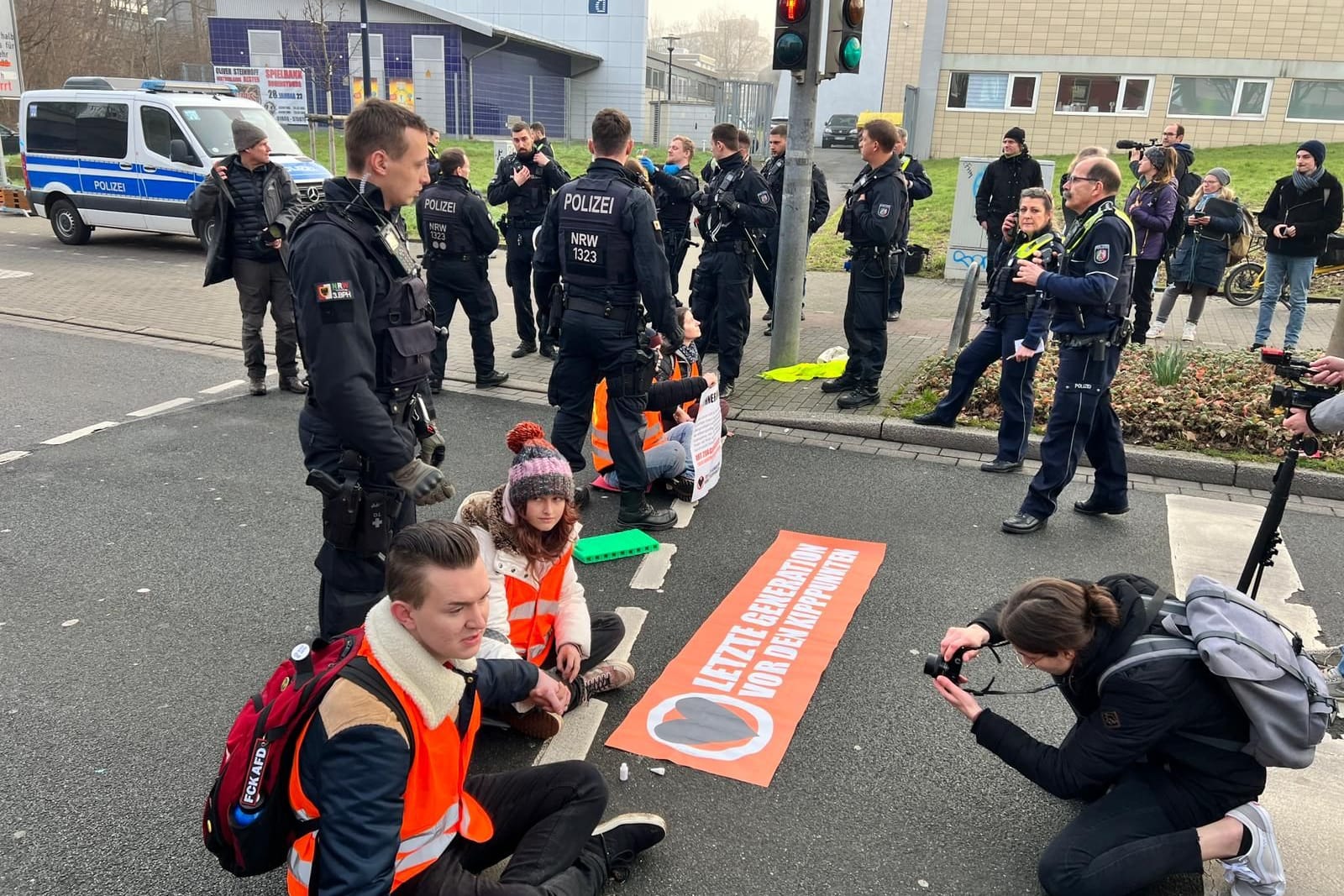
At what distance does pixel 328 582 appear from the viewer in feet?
11.4

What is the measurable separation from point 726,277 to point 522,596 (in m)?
5.05

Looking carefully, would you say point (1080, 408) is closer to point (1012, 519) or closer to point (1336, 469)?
point (1012, 519)

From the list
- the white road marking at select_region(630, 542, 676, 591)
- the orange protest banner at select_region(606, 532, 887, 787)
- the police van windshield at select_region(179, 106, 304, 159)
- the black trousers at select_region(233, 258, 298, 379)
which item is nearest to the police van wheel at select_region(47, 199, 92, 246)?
the police van windshield at select_region(179, 106, 304, 159)

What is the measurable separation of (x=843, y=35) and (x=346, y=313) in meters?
5.93

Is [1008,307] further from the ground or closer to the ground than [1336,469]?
further from the ground

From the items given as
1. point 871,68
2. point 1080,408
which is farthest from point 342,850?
point 871,68

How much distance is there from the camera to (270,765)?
7.13 ft

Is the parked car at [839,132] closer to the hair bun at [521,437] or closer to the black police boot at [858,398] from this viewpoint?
the black police boot at [858,398]

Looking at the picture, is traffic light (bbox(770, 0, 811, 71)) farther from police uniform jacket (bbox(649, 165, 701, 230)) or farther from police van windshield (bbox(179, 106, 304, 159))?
police van windshield (bbox(179, 106, 304, 159))

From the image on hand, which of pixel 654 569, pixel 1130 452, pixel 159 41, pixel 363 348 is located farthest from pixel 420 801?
pixel 159 41

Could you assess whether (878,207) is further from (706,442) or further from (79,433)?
(79,433)

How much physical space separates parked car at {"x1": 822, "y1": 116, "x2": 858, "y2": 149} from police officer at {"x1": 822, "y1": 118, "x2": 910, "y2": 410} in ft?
102

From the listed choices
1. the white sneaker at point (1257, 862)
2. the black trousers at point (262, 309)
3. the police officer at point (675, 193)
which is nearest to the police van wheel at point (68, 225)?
the black trousers at point (262, 309)

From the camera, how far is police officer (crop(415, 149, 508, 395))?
25.2 feet
